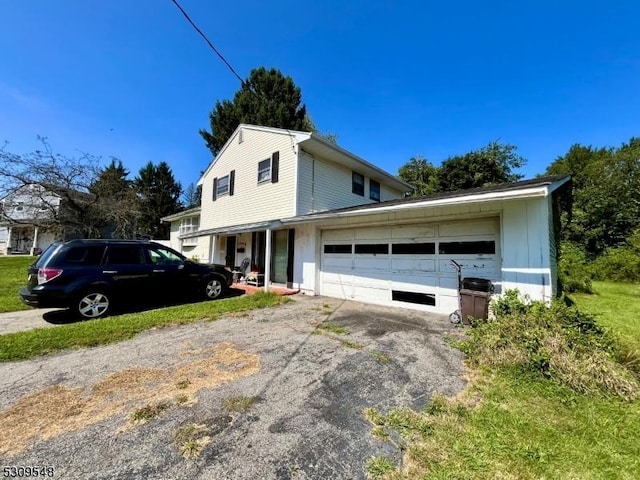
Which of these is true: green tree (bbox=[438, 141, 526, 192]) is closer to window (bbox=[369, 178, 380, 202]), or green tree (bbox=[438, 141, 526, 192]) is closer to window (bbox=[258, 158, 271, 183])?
window (bbox=[369, 178, 380, 202])

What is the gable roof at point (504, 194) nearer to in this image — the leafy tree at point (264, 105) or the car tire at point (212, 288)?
the car tire at point (212, 288)

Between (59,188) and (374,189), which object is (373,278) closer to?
(374,189)

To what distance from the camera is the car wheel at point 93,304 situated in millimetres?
5945

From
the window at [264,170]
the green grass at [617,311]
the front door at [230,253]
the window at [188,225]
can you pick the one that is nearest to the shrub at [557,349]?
the green grass at [617,311]

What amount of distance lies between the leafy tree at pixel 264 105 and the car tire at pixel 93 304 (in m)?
18.9

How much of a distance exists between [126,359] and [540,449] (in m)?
4.82

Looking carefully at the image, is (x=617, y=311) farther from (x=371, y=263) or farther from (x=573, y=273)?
(x=573, y=273)

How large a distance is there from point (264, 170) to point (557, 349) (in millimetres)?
10404

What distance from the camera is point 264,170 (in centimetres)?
1134

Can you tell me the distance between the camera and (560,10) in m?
7.38

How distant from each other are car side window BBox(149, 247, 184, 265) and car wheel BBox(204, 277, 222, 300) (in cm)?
104

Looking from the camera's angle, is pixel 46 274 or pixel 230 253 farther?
pixel 230 253

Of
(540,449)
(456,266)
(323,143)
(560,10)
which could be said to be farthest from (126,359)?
(560,10)

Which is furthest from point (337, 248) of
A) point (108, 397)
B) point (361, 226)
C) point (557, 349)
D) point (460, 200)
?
point (108, 397)
